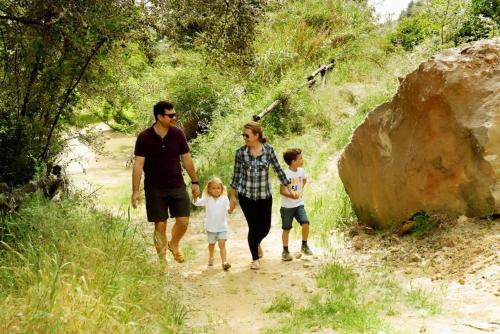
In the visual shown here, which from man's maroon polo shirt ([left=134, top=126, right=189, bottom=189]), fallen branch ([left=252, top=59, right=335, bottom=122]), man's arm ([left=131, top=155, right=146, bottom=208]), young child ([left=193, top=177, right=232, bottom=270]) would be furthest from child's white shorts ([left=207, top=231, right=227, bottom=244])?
fallen branch ([left=252, top=59, right=335, bottom=122])

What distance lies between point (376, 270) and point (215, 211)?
1.80 meters

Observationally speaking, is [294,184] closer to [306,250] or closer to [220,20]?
[306,250]

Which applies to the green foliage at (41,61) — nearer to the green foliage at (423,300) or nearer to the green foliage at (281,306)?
the green foliage at (281,306)

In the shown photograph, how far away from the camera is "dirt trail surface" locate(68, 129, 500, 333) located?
401 centimetres

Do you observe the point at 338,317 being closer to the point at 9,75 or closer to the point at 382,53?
the point at 9,75

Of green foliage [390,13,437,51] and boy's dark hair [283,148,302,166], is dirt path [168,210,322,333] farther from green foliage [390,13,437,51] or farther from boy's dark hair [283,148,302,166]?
green foliage [390,13,437,51]

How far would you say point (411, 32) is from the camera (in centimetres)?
1688

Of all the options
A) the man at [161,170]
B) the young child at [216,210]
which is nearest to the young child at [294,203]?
the young child at [216,210]

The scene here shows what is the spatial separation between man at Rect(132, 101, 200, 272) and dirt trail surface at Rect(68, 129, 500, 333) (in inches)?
25.2

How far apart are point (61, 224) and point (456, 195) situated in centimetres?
397

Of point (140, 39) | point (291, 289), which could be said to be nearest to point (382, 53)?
point (140, 39)

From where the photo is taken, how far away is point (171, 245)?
5922 millimetres

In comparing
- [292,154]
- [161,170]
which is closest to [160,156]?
[161,170]

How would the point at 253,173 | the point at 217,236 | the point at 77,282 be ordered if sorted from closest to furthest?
1. the point at 77,282
2. the point at 253,173
3. the point at 217,236
